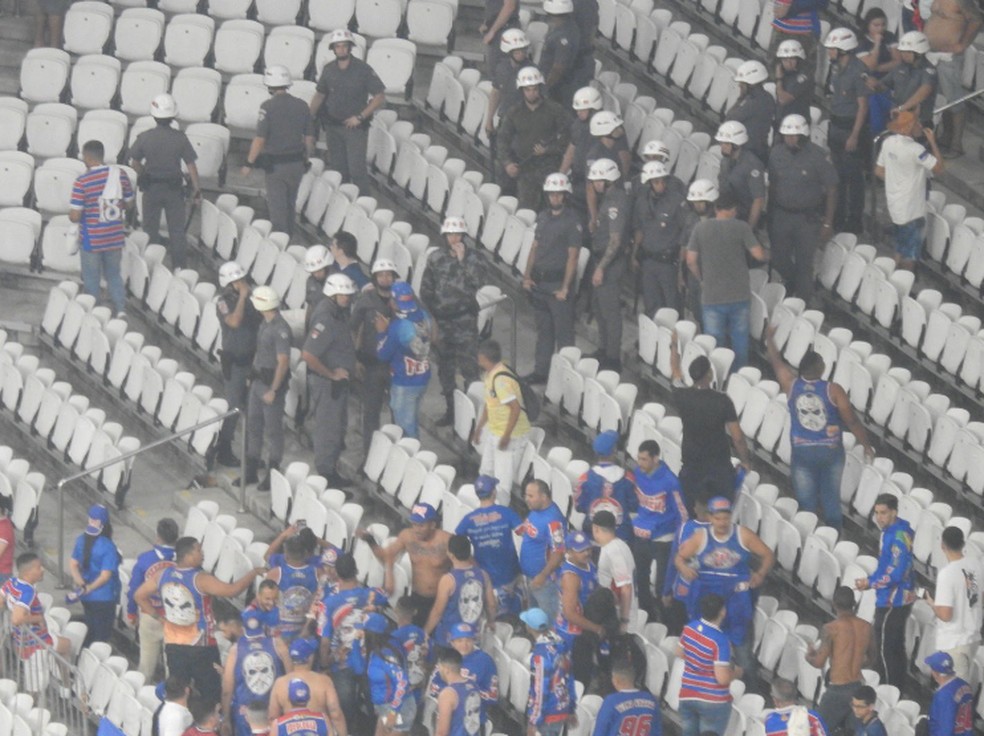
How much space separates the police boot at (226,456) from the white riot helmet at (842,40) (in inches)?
218

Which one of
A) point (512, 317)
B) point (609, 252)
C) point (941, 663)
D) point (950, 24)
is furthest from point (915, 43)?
point (941, 663)

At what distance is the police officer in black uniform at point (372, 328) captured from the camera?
1972 centimetres

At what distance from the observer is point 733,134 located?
2047cm

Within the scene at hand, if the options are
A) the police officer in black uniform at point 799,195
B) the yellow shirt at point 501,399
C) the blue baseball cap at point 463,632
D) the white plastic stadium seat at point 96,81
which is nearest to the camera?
the blue baseball cap at point 463,632

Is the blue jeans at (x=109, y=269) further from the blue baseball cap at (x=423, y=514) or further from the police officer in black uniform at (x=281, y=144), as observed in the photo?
the blue baseball cap at (x=423, y=514)

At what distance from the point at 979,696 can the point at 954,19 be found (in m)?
6.65

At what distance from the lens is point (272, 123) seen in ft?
72.0

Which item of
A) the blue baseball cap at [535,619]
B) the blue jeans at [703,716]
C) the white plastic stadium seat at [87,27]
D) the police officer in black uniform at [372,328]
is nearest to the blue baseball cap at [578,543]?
the blue baseball cap at [535,619]

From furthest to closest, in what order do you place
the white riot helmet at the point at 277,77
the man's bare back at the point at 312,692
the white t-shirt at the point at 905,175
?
the white riot helmet at the point at 277,77 → the white t-shirt at the point at 905,175 → the man's bare back at the point at 312,692

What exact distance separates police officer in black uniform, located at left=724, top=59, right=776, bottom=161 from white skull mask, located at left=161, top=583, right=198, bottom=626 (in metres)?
6.06

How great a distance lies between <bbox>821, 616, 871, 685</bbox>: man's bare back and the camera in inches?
663

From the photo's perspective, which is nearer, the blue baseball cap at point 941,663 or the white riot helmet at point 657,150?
the blue baseball cap at point 941,663

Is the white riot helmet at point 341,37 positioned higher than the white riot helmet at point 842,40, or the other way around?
the white riot helmet at point 842,40

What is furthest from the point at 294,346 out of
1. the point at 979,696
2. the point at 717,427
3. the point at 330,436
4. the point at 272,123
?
the point at 979,696
